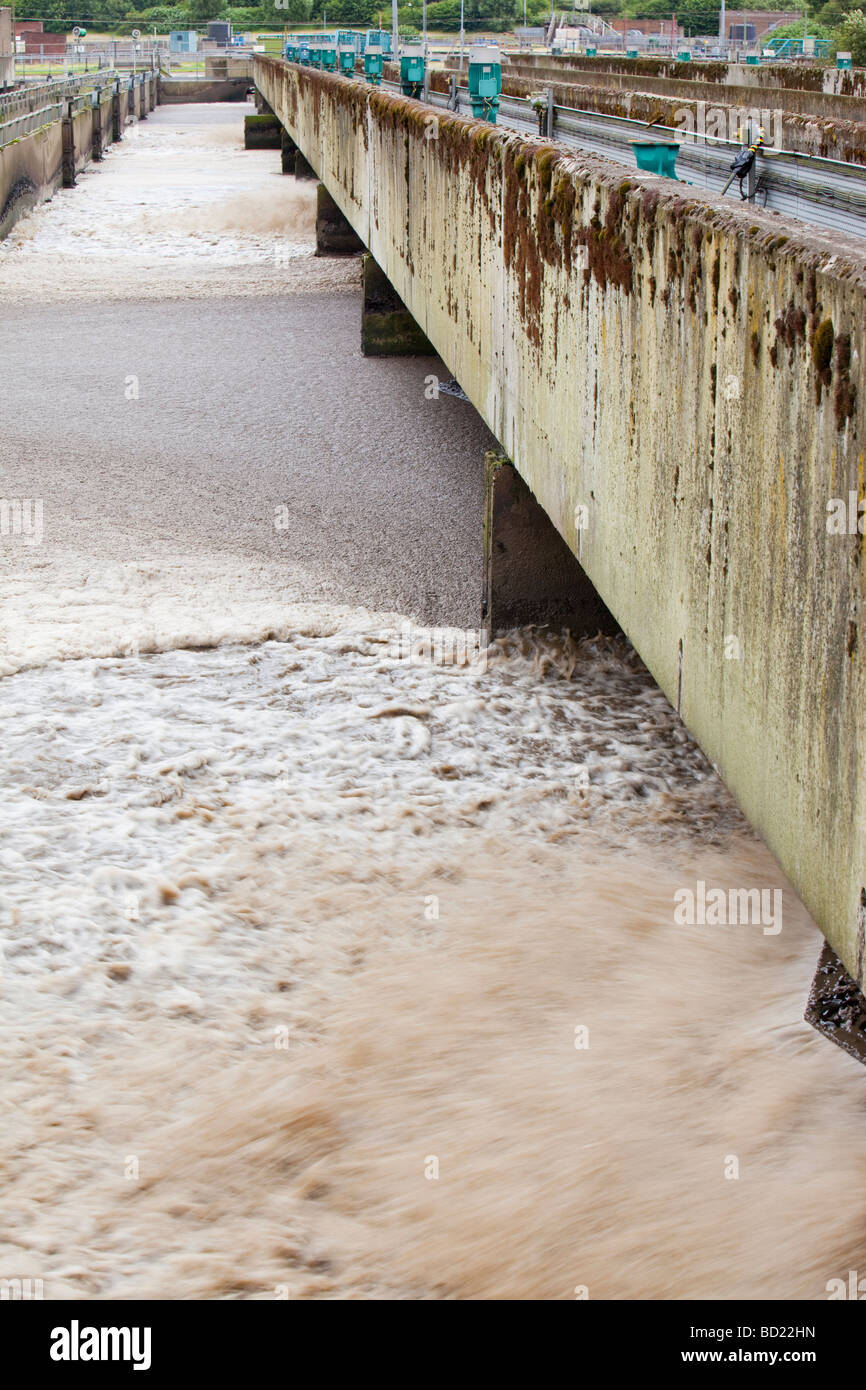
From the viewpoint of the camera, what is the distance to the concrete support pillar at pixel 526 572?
6.61 m

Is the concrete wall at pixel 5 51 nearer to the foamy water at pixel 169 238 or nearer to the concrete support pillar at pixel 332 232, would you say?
the foamy water at pixel 169 238

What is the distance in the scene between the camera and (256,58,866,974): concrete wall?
9.11 ft

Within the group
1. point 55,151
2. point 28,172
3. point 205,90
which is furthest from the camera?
point 205,90

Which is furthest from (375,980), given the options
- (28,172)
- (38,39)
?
(38,39)

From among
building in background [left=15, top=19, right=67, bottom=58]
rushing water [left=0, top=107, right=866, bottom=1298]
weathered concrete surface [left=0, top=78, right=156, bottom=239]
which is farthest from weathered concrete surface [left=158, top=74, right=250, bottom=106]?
rushing water [left=0, top=107, right=866, bottom=1298]

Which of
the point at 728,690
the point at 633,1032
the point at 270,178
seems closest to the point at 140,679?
the point at 633,1032

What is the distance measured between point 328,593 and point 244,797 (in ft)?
6.94

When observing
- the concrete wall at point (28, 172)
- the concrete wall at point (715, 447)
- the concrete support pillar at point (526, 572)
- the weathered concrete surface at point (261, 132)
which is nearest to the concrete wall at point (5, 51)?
the weathered concrete surface at point (261, 132)

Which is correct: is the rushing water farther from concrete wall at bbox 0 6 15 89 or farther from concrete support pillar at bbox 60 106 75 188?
concrete wall at bbox 0 6 15 89

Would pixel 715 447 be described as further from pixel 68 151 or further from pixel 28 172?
pixel 68 151

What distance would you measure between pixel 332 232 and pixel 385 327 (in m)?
6.37

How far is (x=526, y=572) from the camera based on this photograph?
674 cm

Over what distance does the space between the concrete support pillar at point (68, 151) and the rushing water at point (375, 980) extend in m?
23.3

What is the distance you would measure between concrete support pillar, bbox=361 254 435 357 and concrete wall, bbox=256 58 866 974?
6.79 m
